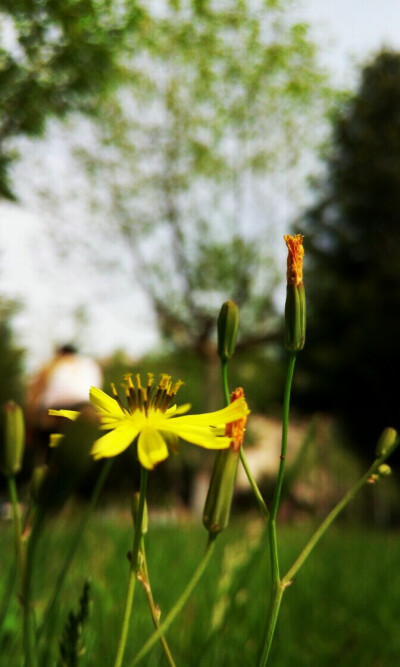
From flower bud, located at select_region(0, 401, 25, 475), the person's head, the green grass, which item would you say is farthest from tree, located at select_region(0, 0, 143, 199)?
flower bud, located at select_region(0, 401, 25, 475)

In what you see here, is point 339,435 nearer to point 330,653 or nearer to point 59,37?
point 59,37

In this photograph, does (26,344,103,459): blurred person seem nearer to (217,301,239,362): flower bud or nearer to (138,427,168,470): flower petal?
(217,301,239,362): flower bud

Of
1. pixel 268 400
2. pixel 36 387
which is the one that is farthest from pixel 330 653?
pixel 268 400

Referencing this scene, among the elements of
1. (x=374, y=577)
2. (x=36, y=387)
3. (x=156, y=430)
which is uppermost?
(x=36, y=387)

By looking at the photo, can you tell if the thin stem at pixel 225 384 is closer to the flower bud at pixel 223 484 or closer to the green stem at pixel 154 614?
the flower bud at pixel 223 484

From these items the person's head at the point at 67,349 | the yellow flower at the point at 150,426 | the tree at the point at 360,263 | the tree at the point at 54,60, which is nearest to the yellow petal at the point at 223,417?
the yellow flower at the point at 150,426

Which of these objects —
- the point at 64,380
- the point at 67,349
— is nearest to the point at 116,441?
the point at 64,380
